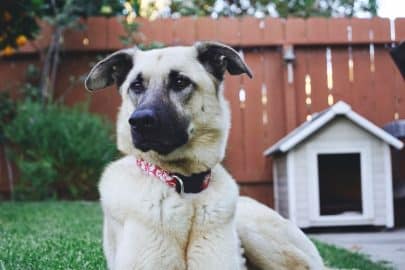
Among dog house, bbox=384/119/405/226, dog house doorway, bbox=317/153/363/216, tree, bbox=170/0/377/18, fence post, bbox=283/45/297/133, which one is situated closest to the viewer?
dog house, bbox=384/119/405/226

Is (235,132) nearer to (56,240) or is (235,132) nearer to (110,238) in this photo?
(56,240)

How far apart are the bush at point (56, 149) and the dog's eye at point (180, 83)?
361 centimetres

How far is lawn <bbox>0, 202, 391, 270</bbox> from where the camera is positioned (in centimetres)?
284

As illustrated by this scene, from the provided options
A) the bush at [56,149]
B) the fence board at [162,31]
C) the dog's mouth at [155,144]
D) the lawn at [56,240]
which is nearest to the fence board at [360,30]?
the fence board at [162,31]

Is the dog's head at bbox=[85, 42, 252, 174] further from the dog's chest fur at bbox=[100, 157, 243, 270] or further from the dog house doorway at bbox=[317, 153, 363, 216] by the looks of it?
the dog house doorway at bbox=[317, 153, 363, 216]

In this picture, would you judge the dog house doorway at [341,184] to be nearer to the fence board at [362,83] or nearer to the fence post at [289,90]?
the fence post at [289,90]

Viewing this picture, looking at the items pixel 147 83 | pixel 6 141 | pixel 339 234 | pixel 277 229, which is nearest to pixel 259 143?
pixel 339 234

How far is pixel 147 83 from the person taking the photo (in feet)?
8.06

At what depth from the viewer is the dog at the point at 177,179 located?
220 cm

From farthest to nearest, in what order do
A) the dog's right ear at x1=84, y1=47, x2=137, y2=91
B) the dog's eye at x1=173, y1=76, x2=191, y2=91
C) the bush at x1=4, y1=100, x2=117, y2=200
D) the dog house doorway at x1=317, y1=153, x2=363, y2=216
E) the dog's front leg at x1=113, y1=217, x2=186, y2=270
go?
the dog house doorway at x1=317, y1=153, x2=363, y2=216 → the bush at x1=4, y1=100, x2=117, y2=200 → the dog's right ear at x1=84, y1=47, x2=137, y2=91 → the dog's eye at x1=173, y1=76, x2=191, y2=91 → the dog's front leg at x1=113, y1=217, x2=186, y2=270

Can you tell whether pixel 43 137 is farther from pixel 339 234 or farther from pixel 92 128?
pixel 339 234

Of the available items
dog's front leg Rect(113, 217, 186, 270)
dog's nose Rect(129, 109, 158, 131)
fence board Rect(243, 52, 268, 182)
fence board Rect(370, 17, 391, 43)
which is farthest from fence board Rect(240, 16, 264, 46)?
dog's front leg Rect(113, 217, 186, 270)

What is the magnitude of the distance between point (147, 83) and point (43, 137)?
396cm

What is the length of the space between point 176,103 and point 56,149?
4.00 m
